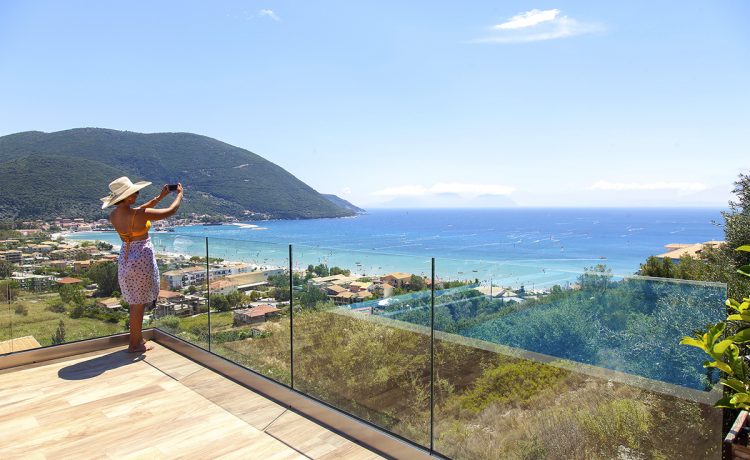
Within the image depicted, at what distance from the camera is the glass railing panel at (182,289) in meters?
3.82

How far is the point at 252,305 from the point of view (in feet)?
10.8

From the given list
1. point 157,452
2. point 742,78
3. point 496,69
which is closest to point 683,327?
point 157,452

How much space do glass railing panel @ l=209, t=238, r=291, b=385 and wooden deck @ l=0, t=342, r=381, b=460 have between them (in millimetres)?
225

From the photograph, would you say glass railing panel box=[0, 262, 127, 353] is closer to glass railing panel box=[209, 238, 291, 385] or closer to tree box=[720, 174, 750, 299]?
glass railing panel box=[209, 238, 291, 385]

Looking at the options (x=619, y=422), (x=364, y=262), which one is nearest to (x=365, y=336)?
(x=364, y=262)

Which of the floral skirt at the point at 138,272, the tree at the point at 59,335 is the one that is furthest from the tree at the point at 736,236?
the tree at the point at 59,335

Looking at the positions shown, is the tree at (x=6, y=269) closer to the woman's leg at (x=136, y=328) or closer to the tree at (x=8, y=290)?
the tree at (x=8, y=290)

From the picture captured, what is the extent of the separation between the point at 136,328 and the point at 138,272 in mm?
517

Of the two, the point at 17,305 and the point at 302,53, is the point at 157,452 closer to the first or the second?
the point at 17,305

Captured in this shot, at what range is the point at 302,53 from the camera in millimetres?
14766

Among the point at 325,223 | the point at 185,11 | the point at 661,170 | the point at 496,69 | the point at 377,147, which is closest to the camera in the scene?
the point at 185,11

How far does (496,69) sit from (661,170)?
8967 centimetres

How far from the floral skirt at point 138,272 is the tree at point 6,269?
1.06 m

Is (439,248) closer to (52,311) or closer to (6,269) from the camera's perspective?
(52,311)
